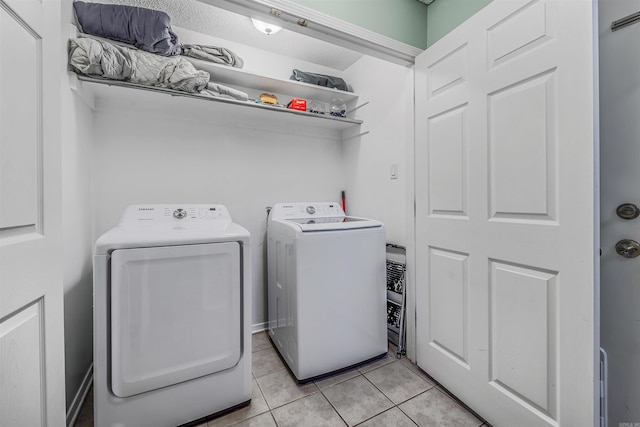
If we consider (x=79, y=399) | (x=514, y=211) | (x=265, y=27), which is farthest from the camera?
(x=265, y=27)

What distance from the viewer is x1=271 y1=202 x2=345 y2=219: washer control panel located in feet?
7.16

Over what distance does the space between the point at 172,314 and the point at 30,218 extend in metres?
0.74

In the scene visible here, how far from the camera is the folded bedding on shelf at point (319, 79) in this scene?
2279 millimetres

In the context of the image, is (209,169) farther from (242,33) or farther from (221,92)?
(242,33)

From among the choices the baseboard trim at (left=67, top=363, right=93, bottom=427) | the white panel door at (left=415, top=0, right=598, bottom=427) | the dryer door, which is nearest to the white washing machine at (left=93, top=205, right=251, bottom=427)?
the dryer door

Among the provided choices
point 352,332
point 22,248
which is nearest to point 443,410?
point 352,332

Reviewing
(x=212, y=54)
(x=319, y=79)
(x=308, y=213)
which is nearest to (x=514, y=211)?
(x=308, y=213)

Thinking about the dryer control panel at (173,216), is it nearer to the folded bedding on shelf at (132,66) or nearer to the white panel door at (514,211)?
the folded bedding on shelf at (132,66)

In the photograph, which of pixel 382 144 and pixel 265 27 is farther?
pixel 382 144

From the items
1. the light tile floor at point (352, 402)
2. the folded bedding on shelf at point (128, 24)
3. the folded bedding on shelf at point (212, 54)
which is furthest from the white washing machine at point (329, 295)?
the folded bedding on shelf at point (128, 24)

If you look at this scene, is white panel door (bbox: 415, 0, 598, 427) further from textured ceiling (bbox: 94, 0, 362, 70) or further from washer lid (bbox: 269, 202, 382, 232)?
textured ceiling (bbox: 94, 0, 362, 70)

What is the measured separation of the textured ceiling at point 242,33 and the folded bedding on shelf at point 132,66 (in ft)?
1.40

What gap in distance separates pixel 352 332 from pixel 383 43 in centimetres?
182

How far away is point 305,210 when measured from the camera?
2285 mm
